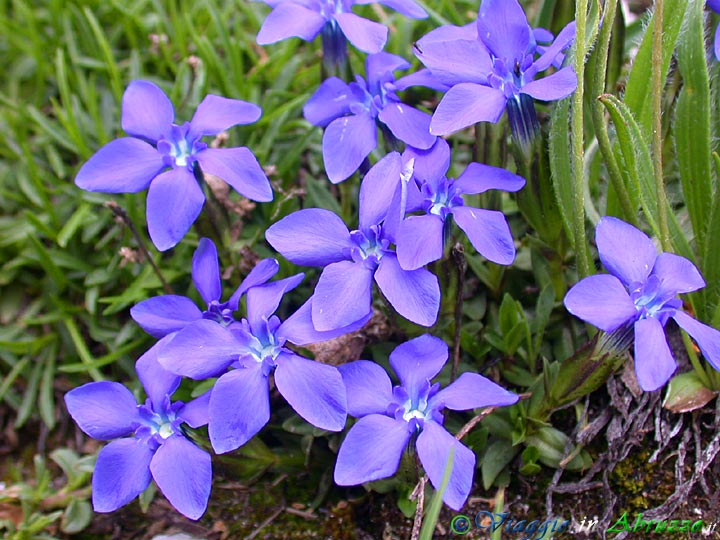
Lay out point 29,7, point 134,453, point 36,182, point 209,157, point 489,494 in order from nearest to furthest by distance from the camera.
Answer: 1. point 134,453
2. point 209,157
3. point 489,494
4. point 36,182
5. point 29,7

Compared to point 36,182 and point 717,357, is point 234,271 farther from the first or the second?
point 717,357

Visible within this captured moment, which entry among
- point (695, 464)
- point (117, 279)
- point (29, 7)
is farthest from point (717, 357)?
point (29, 7)

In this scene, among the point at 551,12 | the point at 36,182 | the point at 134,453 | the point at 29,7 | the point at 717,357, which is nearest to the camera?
the point at 717,357

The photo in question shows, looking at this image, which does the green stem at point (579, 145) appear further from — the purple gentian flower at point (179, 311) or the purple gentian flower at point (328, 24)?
the purple gentian flower at point (179, 311)

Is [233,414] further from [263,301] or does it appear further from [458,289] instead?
[458,289]

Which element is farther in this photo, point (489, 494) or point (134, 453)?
point (489, 494)

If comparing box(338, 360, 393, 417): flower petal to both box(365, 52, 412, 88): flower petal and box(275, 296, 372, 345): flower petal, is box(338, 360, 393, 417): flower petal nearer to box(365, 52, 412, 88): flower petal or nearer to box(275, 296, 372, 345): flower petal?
box(275, 296, 372, 345): flower petal

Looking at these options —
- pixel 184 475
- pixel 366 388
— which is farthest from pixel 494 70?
pixel 184 475
